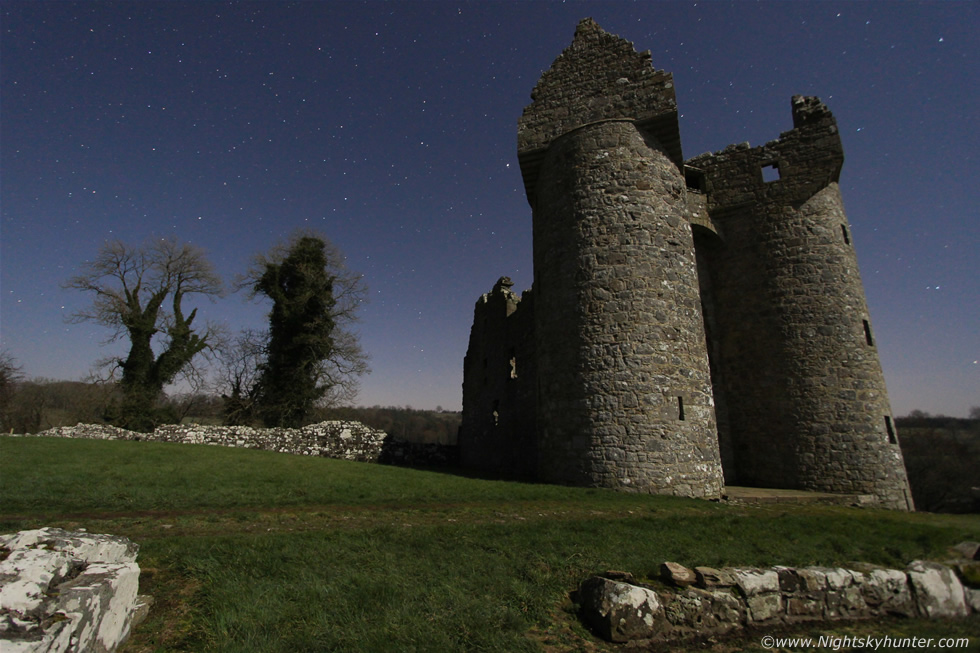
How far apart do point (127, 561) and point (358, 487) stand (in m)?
6.31

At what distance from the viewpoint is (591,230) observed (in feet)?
40.4

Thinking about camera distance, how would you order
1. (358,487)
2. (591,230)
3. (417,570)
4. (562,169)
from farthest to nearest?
(562,169) → (591,230) → (358,487) → (417,570)

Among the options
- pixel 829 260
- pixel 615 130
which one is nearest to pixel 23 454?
pixel 615 130

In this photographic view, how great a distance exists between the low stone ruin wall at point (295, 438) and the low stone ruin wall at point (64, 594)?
1361 centimetres

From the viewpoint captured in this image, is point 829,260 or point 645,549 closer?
point 645,549

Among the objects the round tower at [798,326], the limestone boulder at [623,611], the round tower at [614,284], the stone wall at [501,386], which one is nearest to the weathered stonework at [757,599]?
the limestone boulder at [623,611]

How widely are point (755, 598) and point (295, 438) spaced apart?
16.0 meters

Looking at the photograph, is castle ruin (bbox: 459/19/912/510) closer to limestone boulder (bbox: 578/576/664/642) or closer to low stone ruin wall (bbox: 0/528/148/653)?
limestone boulder (bbox: 578/576/664/642)

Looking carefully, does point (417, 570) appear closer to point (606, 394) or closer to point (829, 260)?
point (606, 394)

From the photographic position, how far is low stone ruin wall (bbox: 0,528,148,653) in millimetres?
2393

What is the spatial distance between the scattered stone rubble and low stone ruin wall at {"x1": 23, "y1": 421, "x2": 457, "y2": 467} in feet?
48.2

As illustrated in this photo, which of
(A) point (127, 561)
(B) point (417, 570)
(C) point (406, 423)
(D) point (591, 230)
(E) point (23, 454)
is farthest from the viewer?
(C) point (406, 423)

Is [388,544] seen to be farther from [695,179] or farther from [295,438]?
[695,179]

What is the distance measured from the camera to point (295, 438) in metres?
16.9
